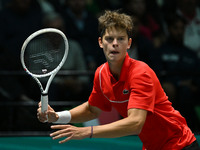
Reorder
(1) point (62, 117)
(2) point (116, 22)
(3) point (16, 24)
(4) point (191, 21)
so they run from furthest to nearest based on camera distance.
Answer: (4) point (191, 21)
(3) point (16, 24)
(1) point (62, 117)
(2) point (116, 22)

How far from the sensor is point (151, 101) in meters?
2.72

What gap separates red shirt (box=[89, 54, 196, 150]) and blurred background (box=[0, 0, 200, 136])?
2.06 meters

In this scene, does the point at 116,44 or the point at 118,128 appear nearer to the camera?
the point at 118,128

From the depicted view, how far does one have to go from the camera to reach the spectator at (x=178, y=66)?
17.5ft

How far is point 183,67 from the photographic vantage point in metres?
5.98

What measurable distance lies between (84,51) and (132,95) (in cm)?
313

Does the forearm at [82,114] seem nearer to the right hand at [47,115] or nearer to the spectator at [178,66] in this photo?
the right hand at [47,115]

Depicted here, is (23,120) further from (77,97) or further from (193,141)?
(193,141)

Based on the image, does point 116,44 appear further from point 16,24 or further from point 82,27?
point 82,27

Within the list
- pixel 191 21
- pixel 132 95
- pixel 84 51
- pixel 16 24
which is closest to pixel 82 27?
pixel 84 51

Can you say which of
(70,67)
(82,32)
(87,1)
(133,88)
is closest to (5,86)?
(70,67)

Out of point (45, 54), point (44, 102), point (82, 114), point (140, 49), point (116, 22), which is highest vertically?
point (116, 22)

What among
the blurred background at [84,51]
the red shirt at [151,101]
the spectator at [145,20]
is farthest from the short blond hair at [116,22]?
the spectator at [145,20]

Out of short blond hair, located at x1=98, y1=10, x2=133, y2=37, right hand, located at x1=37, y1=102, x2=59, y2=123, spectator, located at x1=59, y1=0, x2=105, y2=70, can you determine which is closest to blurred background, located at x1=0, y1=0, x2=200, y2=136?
Result: spectator, located at x1=59, y1=0, x2=105, y2=70
